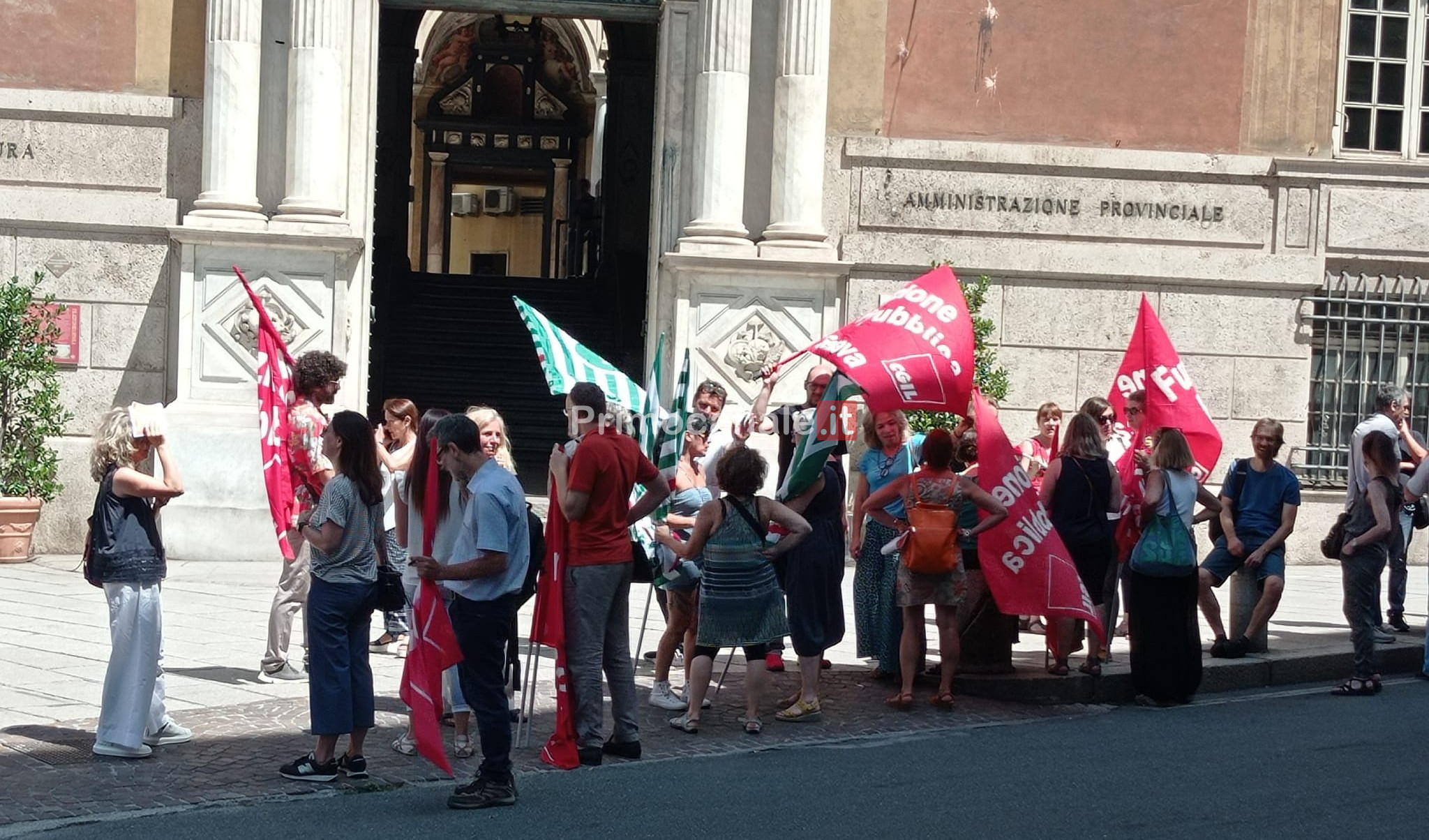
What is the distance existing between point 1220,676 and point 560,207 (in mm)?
26915

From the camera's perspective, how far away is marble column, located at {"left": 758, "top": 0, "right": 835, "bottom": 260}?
15.9 m

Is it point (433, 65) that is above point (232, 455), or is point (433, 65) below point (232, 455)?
above

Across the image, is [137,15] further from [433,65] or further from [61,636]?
[433,65]

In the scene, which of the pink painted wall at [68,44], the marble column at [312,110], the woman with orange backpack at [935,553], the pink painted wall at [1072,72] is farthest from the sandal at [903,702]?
the pink painted wall at [68,44]

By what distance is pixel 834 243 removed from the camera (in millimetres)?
16344

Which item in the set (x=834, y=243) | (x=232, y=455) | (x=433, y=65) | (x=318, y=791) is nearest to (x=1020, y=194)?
(x=834, y=243)

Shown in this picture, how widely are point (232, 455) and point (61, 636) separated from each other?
411 centimetres

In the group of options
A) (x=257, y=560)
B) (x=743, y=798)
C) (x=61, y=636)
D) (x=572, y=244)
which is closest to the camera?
(x=743, y=798)

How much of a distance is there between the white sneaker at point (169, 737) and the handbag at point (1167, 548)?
17.5 ft

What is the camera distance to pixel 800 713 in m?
9.20

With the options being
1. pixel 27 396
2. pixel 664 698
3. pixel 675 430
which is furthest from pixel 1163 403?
pixel 27 396

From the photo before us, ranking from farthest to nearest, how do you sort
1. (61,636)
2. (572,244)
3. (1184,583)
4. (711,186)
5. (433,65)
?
1. (433,65)
2. (572,244)
3. (711,186)
4. (61,636)
5. (1184,583)

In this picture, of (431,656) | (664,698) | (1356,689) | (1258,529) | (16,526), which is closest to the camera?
(431,656)

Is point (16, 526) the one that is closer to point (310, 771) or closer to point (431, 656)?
point (310, 771)
